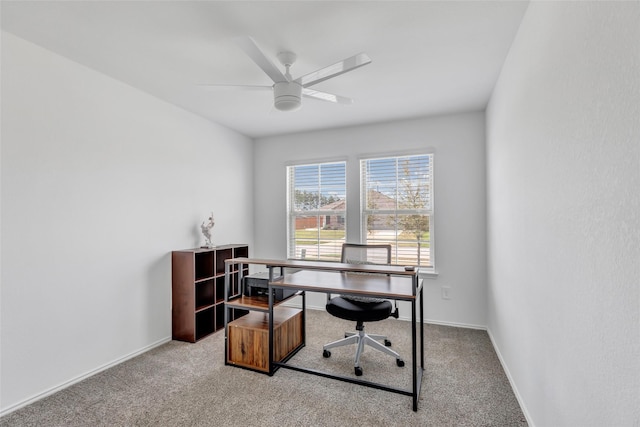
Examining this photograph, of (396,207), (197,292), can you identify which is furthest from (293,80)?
(197,292)

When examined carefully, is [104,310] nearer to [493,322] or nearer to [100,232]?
[100,232]

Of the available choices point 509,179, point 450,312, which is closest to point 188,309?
point 450,312

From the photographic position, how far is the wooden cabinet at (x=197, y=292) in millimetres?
3111

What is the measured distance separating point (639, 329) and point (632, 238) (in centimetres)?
25

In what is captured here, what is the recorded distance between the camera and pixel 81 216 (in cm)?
241

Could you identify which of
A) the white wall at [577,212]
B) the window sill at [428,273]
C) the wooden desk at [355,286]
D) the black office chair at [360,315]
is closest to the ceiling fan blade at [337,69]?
the white wall at [577,212]

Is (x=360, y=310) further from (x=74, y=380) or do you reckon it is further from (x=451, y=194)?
(x=74, y=380)

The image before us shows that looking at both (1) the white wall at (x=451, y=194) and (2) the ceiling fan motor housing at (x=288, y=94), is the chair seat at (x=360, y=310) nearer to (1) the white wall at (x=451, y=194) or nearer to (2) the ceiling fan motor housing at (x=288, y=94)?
(1) the white wall at (x=451, y=194)

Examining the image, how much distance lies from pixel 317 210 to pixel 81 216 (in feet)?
8.74

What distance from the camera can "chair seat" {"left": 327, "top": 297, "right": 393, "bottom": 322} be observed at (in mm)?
2471

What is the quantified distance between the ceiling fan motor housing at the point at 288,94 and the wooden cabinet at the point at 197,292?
1598 millimetres

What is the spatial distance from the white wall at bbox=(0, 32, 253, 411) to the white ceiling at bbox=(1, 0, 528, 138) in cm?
27

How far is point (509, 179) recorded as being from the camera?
7.44 ft

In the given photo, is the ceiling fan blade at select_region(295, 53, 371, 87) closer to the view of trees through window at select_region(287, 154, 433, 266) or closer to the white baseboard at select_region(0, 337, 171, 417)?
the view of trees through window at select_region(287, 154, 433, 266)
